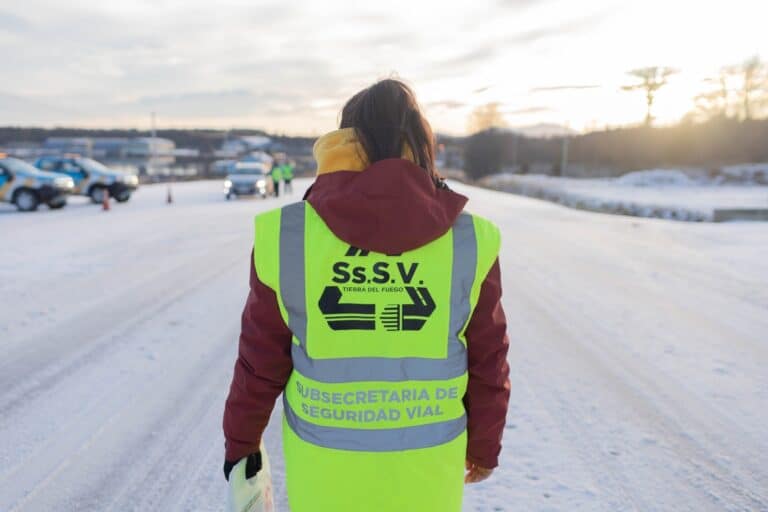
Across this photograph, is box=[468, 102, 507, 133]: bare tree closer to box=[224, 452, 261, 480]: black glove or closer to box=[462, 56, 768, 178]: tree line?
box=[462, 56, 768, 178]: tree line

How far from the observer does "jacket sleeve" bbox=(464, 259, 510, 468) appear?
1562 millimetres

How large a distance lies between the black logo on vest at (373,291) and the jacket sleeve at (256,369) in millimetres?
164

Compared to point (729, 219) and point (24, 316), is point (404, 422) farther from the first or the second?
point (729, 219)

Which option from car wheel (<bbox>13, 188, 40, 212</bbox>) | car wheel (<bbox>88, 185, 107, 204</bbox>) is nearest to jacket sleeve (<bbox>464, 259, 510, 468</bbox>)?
car wheel (<bbox>13, 188, 40, 212</bbox>)

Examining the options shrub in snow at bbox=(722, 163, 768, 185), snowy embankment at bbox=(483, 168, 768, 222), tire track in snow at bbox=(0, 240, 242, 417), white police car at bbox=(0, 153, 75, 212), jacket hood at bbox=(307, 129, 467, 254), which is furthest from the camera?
shrub in snow at bbox=(722, 163, 768, 185)

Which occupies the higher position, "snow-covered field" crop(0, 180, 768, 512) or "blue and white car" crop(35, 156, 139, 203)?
"blue and white car" crop(35, 156, 139, 203)

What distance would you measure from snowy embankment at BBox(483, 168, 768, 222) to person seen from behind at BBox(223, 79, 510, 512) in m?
18.5

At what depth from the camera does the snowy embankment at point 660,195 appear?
20.2m

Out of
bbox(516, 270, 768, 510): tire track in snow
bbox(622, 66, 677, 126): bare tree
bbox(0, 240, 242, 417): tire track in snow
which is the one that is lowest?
bbox(516, 270, 768, 510): tire track in snow

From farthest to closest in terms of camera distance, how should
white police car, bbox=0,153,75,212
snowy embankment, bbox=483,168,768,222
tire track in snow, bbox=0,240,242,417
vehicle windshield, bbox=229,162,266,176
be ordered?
vehicle windshield, bbox=229,162,266,176
snowy embankment, bbox=483,168,768,222
white police car, bbox=0,153,75,212
tire track in snow, bbox=0,240,242,417

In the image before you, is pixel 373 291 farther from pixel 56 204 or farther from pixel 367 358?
pixel 56 204

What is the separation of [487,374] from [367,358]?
1.23 feet

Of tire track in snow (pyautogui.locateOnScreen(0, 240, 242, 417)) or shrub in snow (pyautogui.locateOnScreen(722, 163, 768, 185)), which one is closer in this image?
tire track in snow (pyautogui.locateOnScreen(0, 240, 242, 417))

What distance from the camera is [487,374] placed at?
162 centimetres
